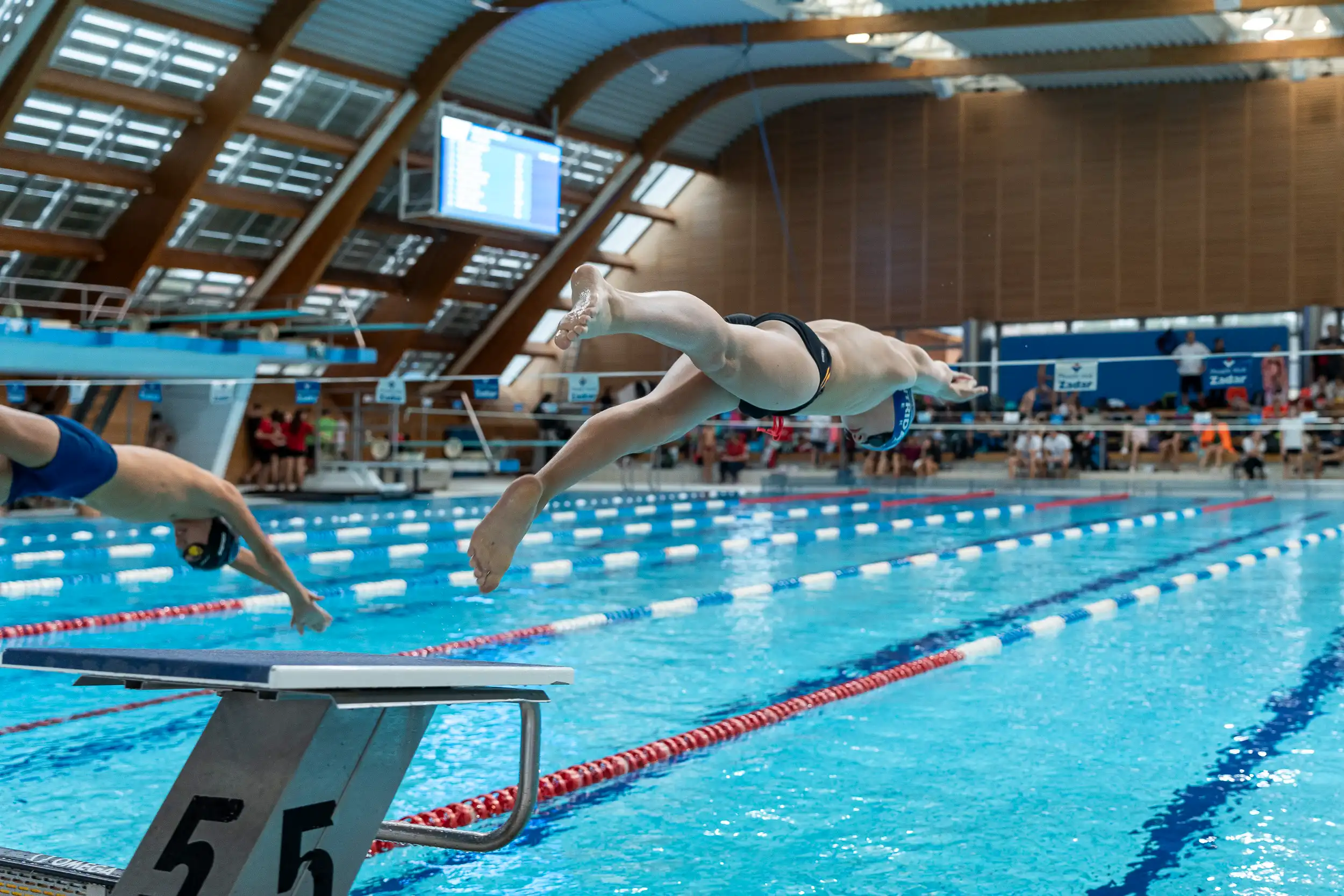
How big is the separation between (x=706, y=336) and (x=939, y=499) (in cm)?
1452

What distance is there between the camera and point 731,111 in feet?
77.2

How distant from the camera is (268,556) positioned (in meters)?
4.03

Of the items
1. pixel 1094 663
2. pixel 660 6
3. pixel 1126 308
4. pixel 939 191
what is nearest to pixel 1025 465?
pixel 1126 308

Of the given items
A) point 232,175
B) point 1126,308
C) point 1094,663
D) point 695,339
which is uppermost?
point 232,175

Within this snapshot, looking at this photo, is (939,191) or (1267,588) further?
(939,191)

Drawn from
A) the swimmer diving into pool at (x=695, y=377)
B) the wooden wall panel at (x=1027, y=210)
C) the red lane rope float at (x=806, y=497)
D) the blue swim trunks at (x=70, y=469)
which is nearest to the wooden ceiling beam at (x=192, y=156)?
the red lane rope float at (x=806, y=497)

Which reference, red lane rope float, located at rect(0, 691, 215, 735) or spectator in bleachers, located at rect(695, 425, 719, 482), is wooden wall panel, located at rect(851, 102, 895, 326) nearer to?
spectator in bleachers, located at rect(695, 425, 719, 482)

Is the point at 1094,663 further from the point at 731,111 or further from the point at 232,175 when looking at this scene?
the point at 731,111

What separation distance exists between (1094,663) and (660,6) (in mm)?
13772

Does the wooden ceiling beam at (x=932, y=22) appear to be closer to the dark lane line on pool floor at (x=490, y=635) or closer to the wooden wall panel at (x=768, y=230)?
the wooden wall panel at (x=768, y=230)

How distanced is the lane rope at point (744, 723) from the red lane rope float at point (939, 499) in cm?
784

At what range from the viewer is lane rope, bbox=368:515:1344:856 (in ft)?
11.7

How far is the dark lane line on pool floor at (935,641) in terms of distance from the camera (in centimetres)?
532

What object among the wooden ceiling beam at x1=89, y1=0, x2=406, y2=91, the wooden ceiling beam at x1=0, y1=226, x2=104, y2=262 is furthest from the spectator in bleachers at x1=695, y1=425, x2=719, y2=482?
the wooden ceiling beam at x1=0, y1=226, x2=104, y2=262
